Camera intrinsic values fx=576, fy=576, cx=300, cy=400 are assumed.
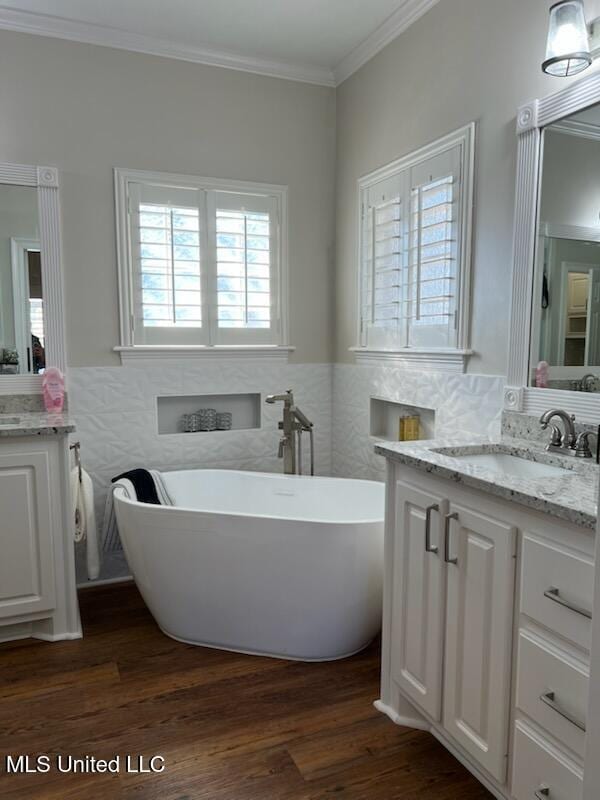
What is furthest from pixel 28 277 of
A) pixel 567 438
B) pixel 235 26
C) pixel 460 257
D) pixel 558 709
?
pixel 558 709

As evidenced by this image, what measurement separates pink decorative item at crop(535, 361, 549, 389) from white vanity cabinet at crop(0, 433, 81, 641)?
1951 mm

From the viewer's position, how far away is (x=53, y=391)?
2926 millimetres

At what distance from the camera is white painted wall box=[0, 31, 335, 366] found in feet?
9.41

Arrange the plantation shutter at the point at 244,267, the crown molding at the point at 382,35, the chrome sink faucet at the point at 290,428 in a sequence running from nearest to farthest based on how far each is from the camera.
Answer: the crown molding at the point at 382,35 → the chrome sink faucet at the point at 290,428 → the plantation shutter at the point at 244,267

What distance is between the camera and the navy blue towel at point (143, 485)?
111 inches

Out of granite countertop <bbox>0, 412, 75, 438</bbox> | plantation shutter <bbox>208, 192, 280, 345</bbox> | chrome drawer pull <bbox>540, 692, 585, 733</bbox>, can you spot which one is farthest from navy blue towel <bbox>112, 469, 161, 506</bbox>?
chrome drawer pull <bbox>540, 692, 585, 733</bbox>

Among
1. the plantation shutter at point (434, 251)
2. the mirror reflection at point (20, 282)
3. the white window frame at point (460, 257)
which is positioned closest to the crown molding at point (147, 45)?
the mirror reflection at point (20, 282)

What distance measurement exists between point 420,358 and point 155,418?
4.91 feet

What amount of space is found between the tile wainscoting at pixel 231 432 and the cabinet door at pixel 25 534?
61 cm

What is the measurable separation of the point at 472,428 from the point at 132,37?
2606mm

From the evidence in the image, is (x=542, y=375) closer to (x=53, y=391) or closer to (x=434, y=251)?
(x=434, y=251)

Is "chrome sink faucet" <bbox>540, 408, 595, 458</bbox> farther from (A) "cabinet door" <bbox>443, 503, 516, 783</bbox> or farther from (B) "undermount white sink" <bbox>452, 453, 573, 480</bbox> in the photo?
(A) "cabinet door" <bbox>443, 503, 516, 783</bbox>

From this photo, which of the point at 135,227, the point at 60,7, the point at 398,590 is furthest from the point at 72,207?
the point at 398,590

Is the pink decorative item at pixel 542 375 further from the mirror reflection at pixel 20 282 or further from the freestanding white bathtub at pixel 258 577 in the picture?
the mirror reflection at pixel 20 282
